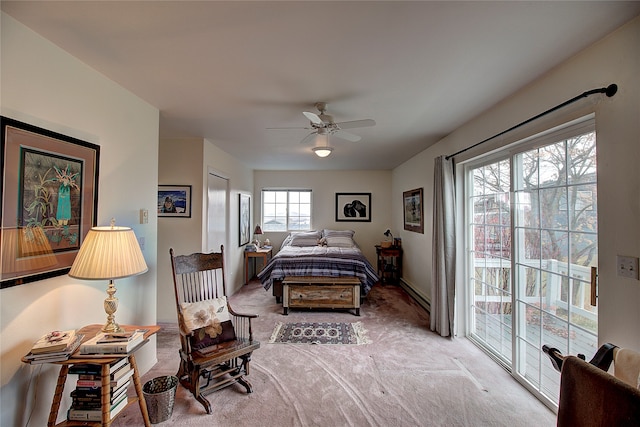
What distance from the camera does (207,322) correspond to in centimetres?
231

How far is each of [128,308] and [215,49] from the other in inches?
83.0

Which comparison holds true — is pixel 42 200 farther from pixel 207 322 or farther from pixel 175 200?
pixel 175 200

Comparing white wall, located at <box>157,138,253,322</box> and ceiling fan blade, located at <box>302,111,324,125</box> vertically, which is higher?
ceiling fan blade, located at <box>302,111,324,125</box>

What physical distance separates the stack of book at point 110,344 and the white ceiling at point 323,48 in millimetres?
1711

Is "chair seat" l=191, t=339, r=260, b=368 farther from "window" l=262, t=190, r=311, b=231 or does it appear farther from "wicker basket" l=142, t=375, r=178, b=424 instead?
"window" l=262, t=190, r=311, b=231

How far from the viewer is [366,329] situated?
3396 millimetres

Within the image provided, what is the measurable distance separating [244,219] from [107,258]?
3869mm

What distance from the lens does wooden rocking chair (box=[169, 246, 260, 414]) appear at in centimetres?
210

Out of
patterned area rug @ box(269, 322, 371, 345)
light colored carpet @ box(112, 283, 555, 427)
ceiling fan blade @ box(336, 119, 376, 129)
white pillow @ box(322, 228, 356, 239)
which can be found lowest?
light colored carpet @ box(112, 283, 555, 427)

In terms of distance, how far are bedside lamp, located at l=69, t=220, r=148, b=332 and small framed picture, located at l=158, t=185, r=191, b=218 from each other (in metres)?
1.93

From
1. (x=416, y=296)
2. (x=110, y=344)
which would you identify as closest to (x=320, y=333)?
(x=416, y=296)

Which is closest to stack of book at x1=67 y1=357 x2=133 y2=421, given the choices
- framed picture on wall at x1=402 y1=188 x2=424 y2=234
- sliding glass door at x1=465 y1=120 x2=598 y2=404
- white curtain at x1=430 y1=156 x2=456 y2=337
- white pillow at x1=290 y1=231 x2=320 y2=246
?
sliding glass door at x1=465 y1=120 x2=598 y2=404

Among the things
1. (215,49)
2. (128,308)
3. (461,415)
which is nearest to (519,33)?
(215,49)

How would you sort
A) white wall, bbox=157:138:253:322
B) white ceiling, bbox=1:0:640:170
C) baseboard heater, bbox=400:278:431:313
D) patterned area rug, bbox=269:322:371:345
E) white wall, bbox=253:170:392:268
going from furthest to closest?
white wall, bbox=253:170:392:268 < baseboard heater, bbox=400:278:431:313 < white wall, bbox=157:138:253:322 < patterned area rug, bbox=269:322:371:345 < white ceiling, bbox=1:0:640:170
